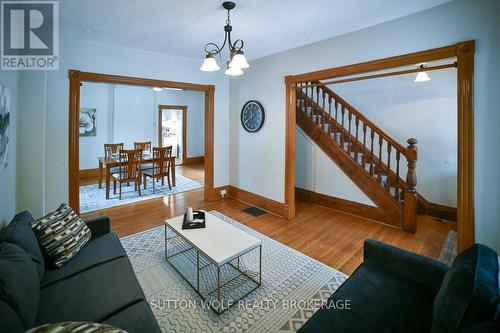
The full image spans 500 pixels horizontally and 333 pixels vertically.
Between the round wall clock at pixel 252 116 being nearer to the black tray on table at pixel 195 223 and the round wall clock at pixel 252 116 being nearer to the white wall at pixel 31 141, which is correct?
the black tray on table at pixel 195 223

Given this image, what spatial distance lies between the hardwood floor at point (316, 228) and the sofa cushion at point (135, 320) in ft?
6.20

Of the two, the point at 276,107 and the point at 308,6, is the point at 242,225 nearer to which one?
the point at 276,107

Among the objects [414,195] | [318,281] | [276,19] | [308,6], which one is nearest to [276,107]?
[276,19]

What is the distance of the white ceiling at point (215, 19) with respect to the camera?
230cm

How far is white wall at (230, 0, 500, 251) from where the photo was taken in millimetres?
2045

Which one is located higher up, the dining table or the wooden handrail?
the wooden handrail

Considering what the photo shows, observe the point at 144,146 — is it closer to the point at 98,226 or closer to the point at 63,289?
the point at 98,226

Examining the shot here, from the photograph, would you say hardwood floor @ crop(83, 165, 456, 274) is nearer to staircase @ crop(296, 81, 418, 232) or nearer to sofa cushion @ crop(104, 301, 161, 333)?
staircase @ crop(296, 81, 418, 232)

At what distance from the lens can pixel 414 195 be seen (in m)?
3.37

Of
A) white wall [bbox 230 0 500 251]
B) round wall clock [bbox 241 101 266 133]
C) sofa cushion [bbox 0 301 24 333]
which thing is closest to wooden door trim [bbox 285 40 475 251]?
white wall [bbox 230 0 500 251]

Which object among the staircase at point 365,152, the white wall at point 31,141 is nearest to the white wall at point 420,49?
the staircase at point 365,152

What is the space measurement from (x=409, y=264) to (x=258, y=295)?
1194mm

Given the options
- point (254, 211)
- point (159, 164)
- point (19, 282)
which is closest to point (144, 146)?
point (159, 164)

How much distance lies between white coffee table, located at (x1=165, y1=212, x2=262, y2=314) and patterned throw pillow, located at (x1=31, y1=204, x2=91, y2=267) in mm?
788
